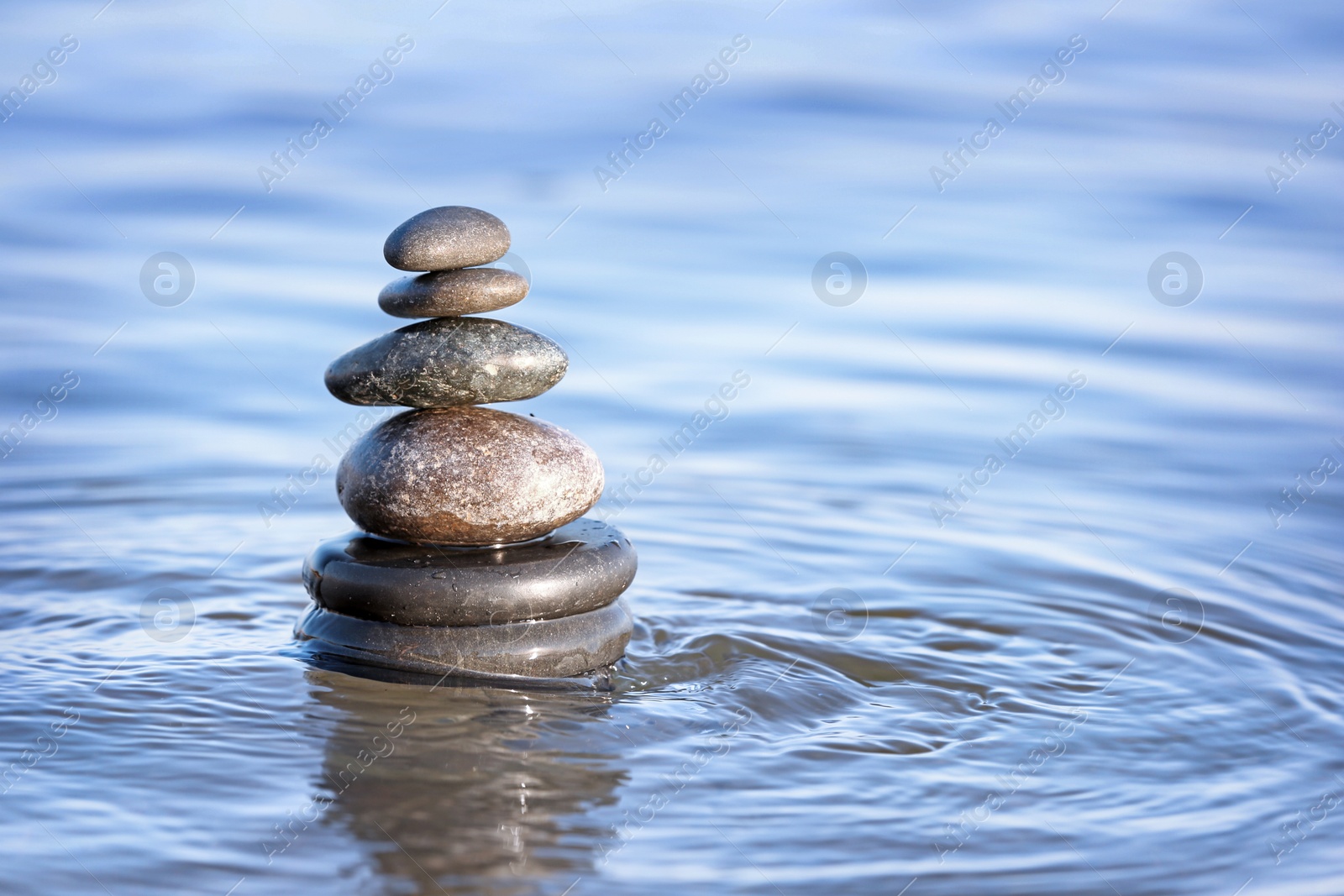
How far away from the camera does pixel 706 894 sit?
12.5ft

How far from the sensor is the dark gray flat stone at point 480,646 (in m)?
5.27

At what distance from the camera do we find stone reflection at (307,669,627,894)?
12.9 feet

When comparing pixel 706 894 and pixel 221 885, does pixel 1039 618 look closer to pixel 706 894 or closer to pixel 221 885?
pixel 706 894

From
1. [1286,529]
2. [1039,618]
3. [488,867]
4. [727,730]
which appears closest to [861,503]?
[1039,618]

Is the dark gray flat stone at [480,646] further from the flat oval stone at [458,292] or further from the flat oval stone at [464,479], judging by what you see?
the flat oval stone at [458,292]

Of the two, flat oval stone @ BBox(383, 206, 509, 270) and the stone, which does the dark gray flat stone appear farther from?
flat oval stone @ BBox(383, 206, 509, 270)

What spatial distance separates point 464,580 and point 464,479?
412mm

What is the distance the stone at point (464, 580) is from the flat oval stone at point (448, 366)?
0.65 meters

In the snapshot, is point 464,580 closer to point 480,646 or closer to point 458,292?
point 480,646

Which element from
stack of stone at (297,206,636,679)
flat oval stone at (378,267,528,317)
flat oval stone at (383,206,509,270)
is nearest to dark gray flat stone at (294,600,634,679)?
stack of stone at (297,206,636,679)

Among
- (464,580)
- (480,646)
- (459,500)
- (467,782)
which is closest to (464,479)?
(459,500)

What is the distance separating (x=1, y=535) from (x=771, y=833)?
16.1 ft

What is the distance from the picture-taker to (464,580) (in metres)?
5.24

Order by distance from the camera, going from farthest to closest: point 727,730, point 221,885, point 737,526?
point 737,526 < point 727,730 < point 221,885
